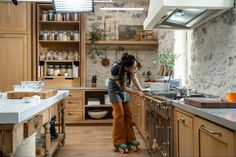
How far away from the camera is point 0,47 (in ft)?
20.6

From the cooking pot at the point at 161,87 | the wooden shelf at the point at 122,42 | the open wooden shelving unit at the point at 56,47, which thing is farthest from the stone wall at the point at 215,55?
the open wooden shelving unit at the point at 56,47

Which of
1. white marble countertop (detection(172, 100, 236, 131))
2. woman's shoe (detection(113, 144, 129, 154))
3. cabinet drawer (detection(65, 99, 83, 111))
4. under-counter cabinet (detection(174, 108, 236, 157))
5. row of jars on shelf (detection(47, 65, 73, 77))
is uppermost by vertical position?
row of jars on shelf (detection(47, 65, 73, 77))

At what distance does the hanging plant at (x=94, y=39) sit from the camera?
6676 mm

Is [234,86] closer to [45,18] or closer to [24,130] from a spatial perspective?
[24,130]

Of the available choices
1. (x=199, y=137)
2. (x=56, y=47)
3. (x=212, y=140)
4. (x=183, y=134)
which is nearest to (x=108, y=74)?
(x=56, y=47)

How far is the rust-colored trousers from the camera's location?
161 inches

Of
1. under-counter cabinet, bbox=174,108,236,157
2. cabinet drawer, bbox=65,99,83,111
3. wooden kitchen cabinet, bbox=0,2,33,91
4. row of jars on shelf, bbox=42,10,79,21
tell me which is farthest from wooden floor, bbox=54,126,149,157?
row of jars on shelf, bbox=42,10,79,21

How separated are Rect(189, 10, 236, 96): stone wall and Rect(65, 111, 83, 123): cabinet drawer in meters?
2.90

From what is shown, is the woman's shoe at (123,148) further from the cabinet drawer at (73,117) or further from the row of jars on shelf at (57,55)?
the row of jars on shelf at (57,55)

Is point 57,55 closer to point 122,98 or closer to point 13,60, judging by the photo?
point 13,60

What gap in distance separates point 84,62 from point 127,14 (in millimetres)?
1618

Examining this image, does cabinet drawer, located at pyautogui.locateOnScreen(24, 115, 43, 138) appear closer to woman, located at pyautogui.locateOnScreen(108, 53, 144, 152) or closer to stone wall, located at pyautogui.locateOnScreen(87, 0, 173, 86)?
woman, located at pyautogui.locateOnScreen(108, 53, 144, 152)

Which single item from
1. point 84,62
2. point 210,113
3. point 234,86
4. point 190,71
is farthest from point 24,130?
point 84,62

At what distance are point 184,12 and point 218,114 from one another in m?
1.79
